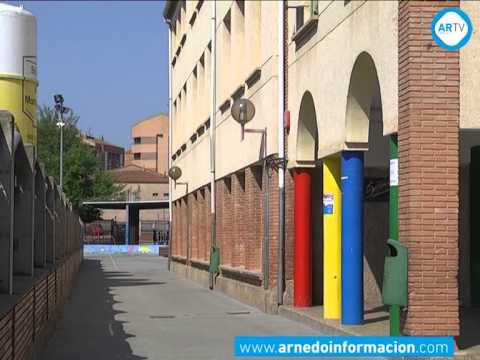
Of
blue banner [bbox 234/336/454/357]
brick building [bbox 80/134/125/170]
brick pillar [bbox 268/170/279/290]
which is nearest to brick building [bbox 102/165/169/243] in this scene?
brick building [bbox 80/134/125/170]

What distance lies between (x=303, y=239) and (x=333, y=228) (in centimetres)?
222

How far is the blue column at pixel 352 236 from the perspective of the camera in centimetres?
1338

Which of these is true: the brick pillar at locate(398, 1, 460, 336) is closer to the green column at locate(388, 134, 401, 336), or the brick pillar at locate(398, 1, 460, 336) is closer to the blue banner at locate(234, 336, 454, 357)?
the green column at locate(388, 134, 401, 336)

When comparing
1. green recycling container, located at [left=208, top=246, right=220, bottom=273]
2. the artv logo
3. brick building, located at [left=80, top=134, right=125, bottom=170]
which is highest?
brick building, located at [left=80, top=134, right=125, bottom=170]

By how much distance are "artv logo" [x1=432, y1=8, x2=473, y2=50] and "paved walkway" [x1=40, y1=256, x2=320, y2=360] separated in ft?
15.5

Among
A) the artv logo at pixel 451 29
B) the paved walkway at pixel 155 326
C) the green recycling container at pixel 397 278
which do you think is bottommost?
the paved walkway at pixel 155 326

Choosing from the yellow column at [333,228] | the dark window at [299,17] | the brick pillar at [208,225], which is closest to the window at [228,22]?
the brick pillar at [208,225]

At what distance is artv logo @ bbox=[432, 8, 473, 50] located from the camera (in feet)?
32.6

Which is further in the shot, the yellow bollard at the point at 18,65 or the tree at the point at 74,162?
the tree at the point at 74,162

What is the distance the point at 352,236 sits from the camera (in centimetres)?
1352

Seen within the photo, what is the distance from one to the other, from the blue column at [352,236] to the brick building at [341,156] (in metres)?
0.02

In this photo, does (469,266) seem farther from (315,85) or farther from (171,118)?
(171,118)

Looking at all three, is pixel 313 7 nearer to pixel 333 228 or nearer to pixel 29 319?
pixel 333 228

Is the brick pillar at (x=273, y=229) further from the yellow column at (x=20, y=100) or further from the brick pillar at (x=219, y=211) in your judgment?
the brick pillar at (x=219, y=211)
